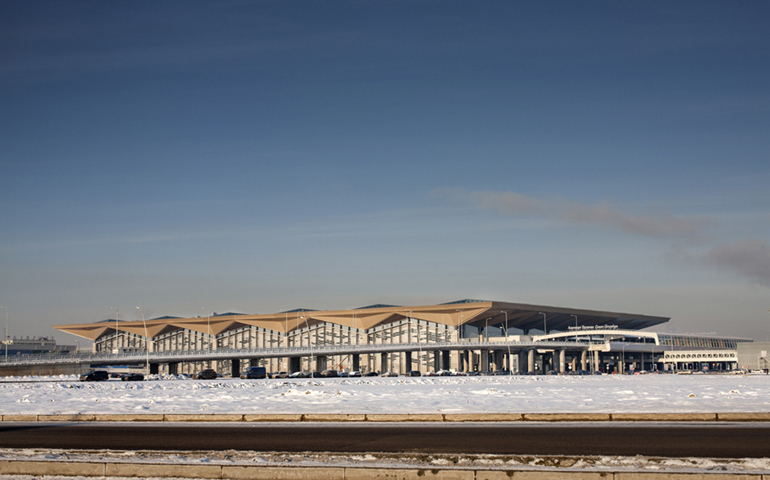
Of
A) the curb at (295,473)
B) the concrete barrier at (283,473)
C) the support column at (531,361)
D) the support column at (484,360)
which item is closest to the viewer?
the curb at (295,473)

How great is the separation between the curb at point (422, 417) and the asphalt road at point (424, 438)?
130cm

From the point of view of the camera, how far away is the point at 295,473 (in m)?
11.1

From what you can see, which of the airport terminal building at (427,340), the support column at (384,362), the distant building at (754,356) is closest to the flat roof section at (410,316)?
the airport terminal building at (427,340)

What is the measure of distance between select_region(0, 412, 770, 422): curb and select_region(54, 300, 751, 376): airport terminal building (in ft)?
335

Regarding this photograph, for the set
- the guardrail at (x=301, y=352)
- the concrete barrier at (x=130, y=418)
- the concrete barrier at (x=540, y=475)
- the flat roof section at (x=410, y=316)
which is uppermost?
the flat roof section at (x=410, y=316)

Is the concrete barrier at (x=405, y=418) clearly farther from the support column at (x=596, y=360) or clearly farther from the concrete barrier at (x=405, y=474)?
the support column at (x=596, y=360)

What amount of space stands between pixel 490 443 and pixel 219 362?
155 m

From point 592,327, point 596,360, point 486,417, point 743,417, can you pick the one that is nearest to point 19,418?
point 486,417

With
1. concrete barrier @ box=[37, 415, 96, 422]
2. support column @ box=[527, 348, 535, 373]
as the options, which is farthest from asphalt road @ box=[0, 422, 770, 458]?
support column @ box=[527, 348, 535, 373]

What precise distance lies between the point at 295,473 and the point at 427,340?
130 m

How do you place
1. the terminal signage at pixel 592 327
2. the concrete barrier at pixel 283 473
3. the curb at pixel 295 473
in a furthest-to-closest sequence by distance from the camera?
the terminal signage at pixel 592 327
the concrete barrier at pixel 283 473
the curb at pixel 295 473

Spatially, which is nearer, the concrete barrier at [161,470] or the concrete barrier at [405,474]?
the concrete barrier at [405,474]

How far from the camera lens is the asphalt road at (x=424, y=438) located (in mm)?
13812

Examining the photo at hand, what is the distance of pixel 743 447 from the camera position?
13.7 metres
